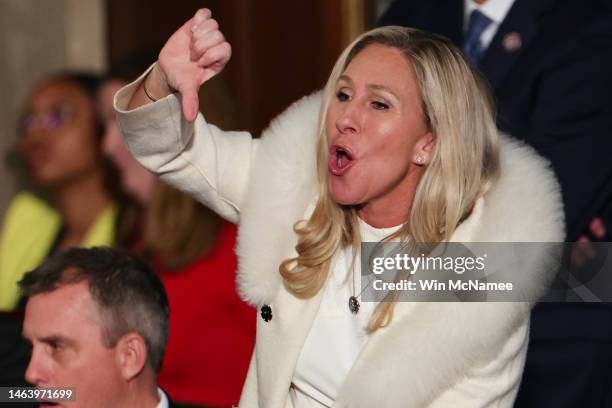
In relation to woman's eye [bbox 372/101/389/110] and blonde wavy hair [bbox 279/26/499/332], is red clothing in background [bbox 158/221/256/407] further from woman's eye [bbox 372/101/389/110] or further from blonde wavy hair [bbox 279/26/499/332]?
woman's eye [bbox 372/101/389/110]

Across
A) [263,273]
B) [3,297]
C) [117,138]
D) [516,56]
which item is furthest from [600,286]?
[3,297]

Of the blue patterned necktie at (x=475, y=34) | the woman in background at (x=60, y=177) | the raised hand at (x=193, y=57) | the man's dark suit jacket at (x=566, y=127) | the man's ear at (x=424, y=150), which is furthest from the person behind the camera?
the woman in background at (x=60, y=177)

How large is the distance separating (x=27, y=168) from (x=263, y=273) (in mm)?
2641

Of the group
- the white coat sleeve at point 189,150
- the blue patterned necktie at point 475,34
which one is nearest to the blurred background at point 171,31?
the blue patterned necktie at point 475,34

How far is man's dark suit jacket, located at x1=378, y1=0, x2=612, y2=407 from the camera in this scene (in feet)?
11.4

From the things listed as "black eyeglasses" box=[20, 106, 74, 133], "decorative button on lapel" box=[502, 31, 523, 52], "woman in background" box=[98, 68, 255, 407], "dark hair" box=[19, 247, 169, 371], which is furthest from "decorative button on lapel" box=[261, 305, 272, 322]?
"black eyeglasses" box=[20, 106, 74, 133]

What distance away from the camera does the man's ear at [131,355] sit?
2.91m

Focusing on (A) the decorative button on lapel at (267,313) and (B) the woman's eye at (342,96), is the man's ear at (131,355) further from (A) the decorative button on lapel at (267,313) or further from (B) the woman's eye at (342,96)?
(B) the woman's eye at (342,96)

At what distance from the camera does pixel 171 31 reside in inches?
217

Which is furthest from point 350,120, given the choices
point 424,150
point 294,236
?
point 294,236

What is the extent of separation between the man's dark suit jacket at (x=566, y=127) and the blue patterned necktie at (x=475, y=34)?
118mm

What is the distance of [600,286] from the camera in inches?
139

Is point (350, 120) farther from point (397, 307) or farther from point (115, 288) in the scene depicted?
point (115, 288)

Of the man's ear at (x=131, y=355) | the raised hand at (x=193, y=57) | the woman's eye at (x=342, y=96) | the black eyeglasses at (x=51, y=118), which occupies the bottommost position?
the black eyeglasses at (x=51, y=118)
